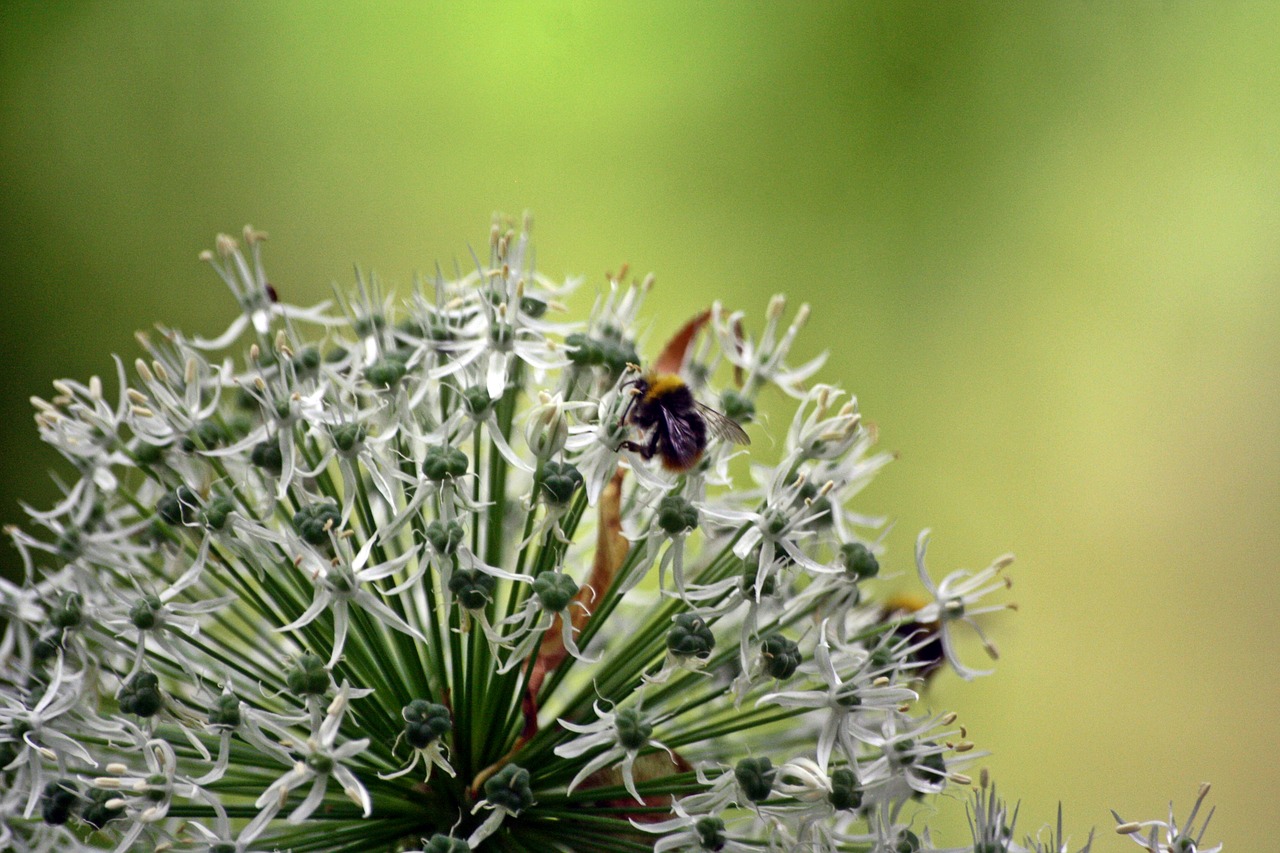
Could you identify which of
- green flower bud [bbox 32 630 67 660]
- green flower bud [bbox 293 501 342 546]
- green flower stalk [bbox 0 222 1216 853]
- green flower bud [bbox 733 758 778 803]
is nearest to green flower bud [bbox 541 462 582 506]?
green flower stalk [bbox 0 222 1216 853]

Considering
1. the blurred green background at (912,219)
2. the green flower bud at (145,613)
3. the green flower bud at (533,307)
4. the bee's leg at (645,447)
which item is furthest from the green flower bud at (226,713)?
the blurred green background at (912,219)

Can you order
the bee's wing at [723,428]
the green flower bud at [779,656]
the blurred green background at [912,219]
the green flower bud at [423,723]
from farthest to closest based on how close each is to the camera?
the blurred green background at [912,219], the bee's wing at [723,428], the green flower bud at [779,656], the green flower bud at [423,723]

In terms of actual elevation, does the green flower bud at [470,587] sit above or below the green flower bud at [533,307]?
below

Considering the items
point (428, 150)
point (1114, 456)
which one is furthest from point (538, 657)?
point (1114, 456)

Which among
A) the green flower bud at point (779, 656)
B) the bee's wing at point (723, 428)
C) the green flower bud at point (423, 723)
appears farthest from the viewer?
the bee's wing at point (723, 428)

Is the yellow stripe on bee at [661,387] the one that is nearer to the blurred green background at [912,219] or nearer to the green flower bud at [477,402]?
the green flower bud at [477,402]

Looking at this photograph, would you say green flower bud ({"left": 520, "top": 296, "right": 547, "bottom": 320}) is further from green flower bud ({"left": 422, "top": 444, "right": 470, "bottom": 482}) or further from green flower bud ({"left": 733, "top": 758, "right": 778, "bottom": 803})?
green flower bud ({"left": 733, "top": 758, "right": 778, "bottom": 803})
